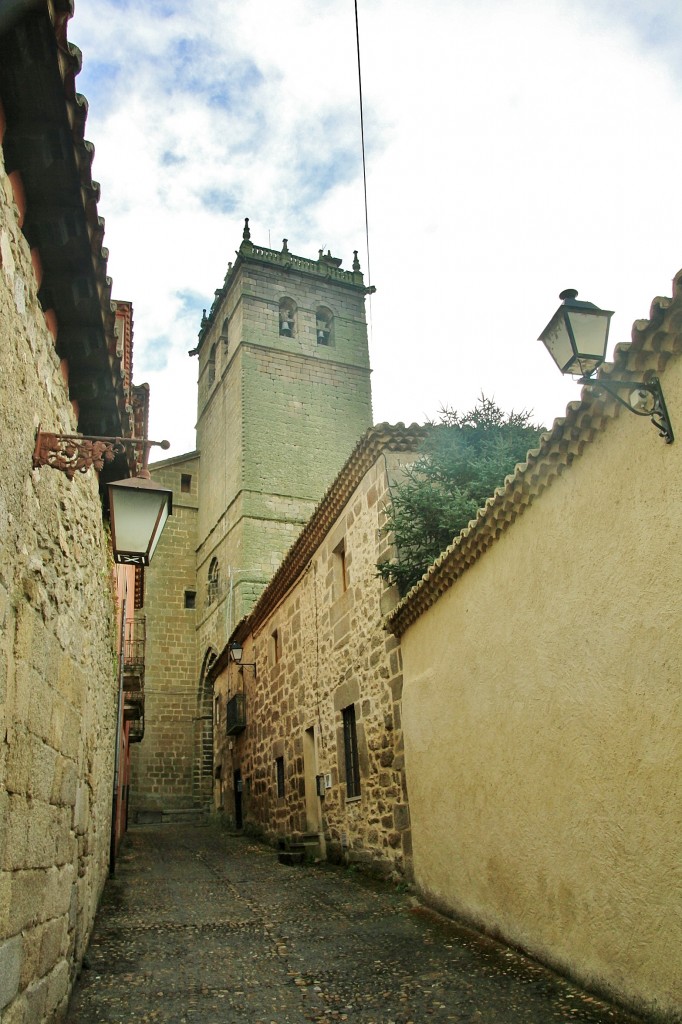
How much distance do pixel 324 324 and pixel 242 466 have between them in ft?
24.9

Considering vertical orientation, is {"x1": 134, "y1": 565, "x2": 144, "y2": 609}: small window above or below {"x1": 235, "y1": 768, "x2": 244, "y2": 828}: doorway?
above

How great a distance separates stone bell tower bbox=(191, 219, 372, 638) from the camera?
22266 millimetres

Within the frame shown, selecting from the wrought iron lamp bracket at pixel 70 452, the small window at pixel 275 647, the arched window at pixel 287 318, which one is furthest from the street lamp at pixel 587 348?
the arched window at pixel 287 318

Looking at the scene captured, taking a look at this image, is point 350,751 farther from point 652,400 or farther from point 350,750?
point 652,400

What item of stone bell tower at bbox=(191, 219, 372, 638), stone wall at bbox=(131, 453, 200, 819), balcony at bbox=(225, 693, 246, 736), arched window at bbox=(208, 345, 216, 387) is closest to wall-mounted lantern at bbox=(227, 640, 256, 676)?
balcony at bbox=(225, 693, 246, 736)

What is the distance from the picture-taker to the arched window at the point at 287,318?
26.3 m

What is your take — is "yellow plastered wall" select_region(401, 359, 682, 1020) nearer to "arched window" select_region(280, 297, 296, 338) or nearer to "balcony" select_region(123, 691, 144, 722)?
"balcony" select_region(123, 691, 144, 722)

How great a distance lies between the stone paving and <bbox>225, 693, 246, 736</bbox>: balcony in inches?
289

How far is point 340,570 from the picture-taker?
10.3m

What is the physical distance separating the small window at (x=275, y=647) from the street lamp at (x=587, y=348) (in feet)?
33.2

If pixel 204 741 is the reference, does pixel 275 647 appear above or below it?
above

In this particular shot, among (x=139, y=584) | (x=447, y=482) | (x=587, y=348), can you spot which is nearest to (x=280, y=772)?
(x=139, y=584)

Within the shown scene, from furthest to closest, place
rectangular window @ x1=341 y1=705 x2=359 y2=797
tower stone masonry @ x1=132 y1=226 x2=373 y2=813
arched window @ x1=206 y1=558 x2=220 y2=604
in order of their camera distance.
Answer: arched window @ x1=206 y1=558 x2=220 y2=604 → tower stone masonry @ x1=132 y1=226 x2=373 y2=813 → rectangular window @ x1=341 y1=705 x2=359 y2=797

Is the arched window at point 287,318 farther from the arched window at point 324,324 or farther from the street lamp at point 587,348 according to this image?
the street lamp at point 587,348
